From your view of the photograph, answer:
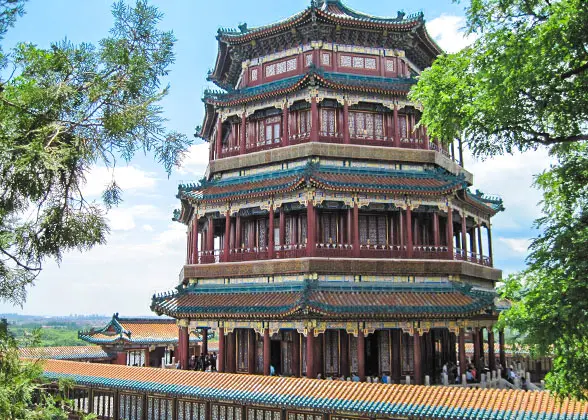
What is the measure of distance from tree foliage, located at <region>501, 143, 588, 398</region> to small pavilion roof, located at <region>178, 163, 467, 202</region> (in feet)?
37.6

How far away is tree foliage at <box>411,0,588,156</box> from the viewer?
9266mm

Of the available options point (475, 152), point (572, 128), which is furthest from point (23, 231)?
point (572, 128)

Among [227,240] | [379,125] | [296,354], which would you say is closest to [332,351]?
[296,354]

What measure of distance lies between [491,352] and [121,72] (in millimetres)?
21402

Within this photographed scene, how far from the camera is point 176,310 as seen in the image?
71.5 ft

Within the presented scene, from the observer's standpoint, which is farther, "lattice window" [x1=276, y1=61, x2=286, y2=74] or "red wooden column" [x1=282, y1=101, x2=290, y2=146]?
"lattice window" [x1=276, y1=61, x2=286, y2=74]

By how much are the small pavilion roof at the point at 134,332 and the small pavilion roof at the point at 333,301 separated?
38.9 feet

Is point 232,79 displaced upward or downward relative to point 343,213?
upward

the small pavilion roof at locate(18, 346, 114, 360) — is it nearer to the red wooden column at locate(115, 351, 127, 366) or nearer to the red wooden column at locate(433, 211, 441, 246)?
the red wooden column at locate(115, 351, 127, 366)

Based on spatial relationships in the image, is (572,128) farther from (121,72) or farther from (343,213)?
(343,213)

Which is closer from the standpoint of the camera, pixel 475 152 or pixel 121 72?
pixel 121 72

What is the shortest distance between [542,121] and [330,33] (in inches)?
589

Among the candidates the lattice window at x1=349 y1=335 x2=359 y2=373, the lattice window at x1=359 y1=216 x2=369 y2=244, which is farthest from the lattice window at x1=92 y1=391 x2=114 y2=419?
the lattice window at x1=359 y1=216 x2=369 y2=244

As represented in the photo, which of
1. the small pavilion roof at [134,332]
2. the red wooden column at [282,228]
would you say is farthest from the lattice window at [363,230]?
the small pavilion roof at [134,332]
